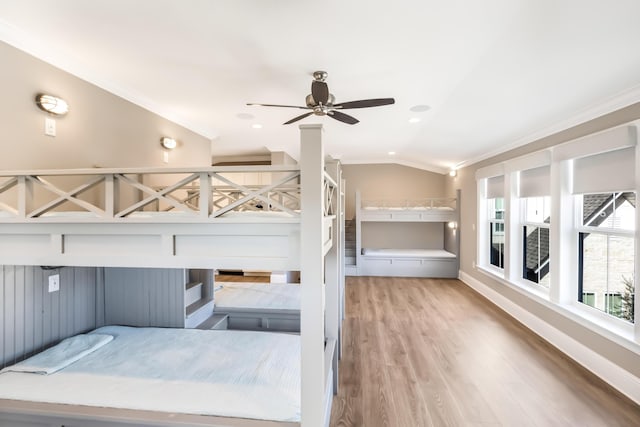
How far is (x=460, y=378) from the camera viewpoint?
8.57ft

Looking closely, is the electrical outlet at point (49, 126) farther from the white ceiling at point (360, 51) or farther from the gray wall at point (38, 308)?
the gray wall at point (38, 308)

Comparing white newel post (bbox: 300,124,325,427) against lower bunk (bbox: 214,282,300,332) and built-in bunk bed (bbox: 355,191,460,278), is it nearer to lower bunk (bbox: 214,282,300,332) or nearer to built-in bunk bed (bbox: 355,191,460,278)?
lower bunk (bbox: 214,282,300,332)

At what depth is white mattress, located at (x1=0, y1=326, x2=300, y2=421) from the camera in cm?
173

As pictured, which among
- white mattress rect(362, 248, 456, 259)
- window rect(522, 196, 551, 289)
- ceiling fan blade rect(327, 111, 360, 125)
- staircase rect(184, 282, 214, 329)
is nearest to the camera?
ceiling fan blade rect(327, 111, 360, 125)

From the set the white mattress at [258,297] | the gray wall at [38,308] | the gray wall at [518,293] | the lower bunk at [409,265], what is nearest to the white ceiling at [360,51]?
the gray wall at [518,293]

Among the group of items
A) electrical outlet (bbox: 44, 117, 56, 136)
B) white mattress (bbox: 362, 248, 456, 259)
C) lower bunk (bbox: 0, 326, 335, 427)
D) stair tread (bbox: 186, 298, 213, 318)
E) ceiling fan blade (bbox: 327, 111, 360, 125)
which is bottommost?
lower bunk (bbox: 0, 326, 335, 427)

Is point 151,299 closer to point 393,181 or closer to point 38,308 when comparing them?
point 38,308

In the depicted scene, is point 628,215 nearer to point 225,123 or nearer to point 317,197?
point 317,197

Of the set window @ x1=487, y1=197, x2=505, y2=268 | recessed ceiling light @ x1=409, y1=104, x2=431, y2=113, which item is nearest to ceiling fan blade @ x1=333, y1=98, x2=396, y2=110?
recessed ceiling light @ x1=409, y1=104, x2=431, y2=113

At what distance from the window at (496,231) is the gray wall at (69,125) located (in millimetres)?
5051

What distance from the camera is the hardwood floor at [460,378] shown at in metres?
2.14

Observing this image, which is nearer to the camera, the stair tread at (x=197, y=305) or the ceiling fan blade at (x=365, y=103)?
the ceiling fan blade at (x=365, y=103)

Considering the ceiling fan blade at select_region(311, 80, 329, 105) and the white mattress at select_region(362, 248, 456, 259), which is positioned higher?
the ceiling fan blade at select_region(311, 80, 329, 105)

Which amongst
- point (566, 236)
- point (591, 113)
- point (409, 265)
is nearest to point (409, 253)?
point (409, 265)
